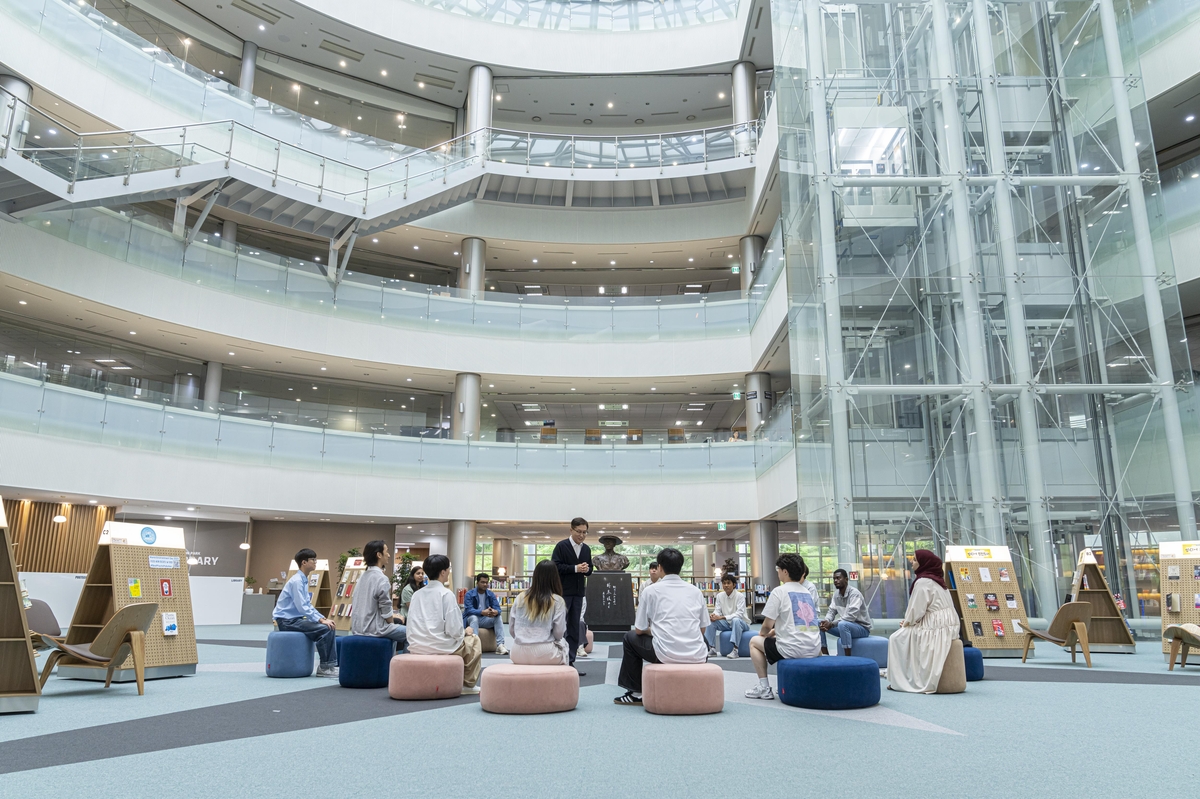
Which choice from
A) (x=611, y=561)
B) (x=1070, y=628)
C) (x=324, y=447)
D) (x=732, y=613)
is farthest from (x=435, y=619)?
(x=324, y=447)

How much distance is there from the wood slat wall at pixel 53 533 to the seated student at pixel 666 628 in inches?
578

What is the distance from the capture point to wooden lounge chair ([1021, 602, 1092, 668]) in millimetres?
9227

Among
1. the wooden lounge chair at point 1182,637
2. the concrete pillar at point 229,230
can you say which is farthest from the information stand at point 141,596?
the concrete pillar at point 229,230

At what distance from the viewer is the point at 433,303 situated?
22.2m

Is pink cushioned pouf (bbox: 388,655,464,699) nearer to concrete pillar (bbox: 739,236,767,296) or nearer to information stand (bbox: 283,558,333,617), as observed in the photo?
information stand (bbox: 283,558,333,617)

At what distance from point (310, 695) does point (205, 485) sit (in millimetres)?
12715

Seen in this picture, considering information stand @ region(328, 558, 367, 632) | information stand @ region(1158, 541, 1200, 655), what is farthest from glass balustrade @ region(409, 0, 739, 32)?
information stand @ region(1158, 541, 1200, 655)

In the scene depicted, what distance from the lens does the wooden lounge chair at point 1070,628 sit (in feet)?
→ 30.3

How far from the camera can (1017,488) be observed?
13.7 meters

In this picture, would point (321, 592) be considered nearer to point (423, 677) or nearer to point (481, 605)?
point (481, 605)

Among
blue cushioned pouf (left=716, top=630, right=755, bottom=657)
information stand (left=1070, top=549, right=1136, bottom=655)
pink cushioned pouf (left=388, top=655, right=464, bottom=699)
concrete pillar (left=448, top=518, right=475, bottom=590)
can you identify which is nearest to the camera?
pink cushioned pouf (left=388, top=655, right=464, bottom=699)

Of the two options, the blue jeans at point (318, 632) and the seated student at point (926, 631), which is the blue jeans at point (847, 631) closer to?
the seated student at point (926, 631)

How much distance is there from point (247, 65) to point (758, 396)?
17.5 meters

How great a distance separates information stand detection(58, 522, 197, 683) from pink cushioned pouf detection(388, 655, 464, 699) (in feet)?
8.19
